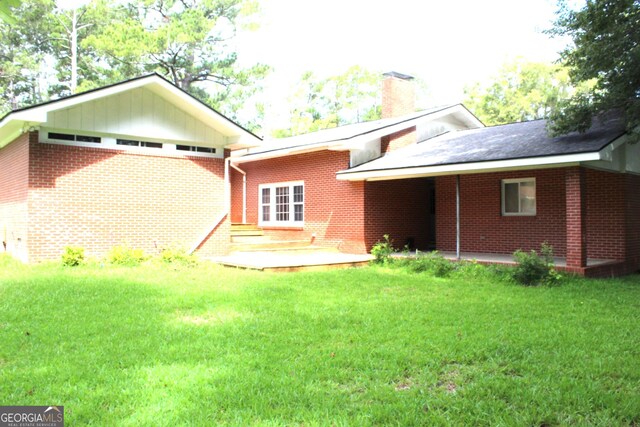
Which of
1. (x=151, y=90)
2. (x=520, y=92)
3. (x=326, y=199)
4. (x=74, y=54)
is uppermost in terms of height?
(x=74, y=54)

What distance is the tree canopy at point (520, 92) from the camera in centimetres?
3806

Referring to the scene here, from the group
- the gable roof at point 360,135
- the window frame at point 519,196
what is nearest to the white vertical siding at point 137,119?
the gable roof at point 360,135

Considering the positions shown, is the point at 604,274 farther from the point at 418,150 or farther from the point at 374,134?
the point at 374,134

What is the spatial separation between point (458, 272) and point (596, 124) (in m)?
4.87

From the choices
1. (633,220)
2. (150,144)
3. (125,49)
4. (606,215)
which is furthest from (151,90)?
(125,49)

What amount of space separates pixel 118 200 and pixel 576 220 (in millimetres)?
10406

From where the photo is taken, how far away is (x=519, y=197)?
1375 cm

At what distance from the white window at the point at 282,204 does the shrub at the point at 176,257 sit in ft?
16.4

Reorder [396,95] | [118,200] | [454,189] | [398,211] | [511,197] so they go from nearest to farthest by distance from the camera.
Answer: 1. [118,200]
2. [511,197]
3. [454,189]
4. [398,211]
5. [396,95]

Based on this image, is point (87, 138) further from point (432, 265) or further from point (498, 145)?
point (498, 145)

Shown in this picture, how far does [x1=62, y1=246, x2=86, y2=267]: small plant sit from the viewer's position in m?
10.9

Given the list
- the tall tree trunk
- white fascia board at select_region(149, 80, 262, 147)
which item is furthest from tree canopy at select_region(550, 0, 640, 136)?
the tall tree trunk

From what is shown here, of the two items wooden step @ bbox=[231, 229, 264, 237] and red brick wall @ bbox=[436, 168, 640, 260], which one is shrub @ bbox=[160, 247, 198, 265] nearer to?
wooden step @ bbox=[231, 229, 264, 237]

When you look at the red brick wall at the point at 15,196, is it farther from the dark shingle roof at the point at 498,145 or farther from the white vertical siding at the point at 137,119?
the dark shingle roof at the point at 498,145
